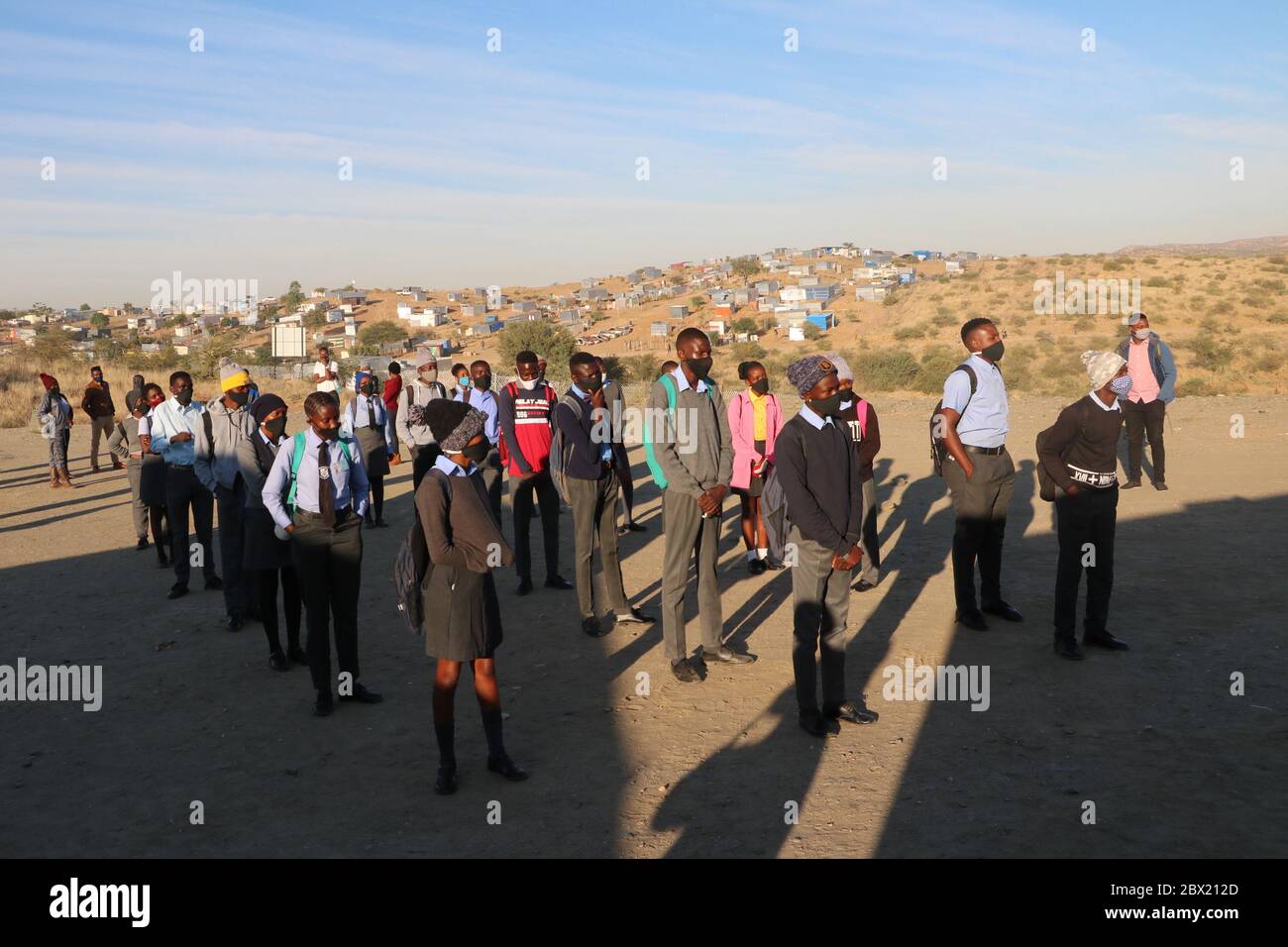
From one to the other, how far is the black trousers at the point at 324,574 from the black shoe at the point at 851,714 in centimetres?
307

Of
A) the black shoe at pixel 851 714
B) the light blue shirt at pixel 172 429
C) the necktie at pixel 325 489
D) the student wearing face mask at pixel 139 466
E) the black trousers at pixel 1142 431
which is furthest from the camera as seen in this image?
the black trousers at pixel 1142 431

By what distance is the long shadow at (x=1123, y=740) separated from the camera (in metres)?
4.37

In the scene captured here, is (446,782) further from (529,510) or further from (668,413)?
(529,510)

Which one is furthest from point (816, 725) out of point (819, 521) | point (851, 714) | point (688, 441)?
point (688, 441)

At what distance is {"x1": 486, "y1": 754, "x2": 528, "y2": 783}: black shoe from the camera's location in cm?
525

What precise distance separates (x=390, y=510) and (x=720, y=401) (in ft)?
25.4

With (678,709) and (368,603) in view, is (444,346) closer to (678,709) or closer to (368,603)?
(368,603)

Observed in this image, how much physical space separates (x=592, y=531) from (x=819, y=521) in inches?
110

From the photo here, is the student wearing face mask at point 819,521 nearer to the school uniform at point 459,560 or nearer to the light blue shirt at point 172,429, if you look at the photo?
the school uniform at point 459,560

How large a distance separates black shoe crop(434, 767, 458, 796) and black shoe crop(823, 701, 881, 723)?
218cm

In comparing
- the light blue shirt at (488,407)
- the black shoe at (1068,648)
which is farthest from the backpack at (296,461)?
the black shoe at (1068,648)
